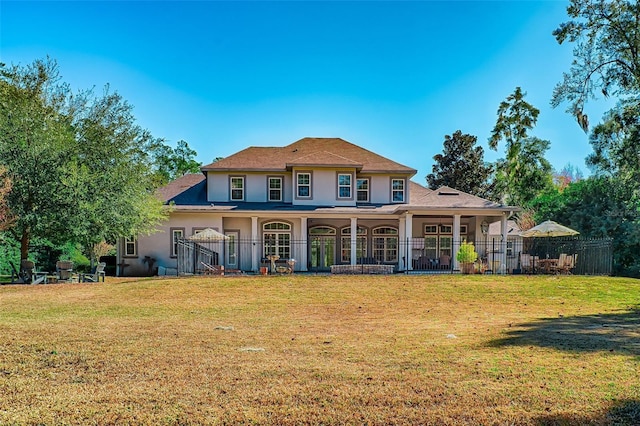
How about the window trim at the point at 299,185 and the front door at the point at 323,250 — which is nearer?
the window trim at the point at 299,185

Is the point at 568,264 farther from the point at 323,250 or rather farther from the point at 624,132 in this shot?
the point at 323,250

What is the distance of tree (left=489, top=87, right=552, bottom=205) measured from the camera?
3850 cm

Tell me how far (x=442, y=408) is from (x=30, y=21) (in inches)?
676

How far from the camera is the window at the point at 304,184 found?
2572 cm

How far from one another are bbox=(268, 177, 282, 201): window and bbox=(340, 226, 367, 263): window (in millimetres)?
4335

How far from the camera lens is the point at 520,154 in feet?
132

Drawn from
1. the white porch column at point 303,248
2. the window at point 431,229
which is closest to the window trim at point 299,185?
the white porch column at point 303,248

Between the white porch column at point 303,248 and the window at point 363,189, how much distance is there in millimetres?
4153

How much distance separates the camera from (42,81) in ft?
64.4

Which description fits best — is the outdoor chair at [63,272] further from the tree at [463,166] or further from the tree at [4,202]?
the tree at [463,166]

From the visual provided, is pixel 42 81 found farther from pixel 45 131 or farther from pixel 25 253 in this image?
pixel 25 253

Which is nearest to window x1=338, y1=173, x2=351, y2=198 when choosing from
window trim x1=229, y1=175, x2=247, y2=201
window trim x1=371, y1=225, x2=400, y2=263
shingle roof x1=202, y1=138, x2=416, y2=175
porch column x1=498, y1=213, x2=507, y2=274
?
shingle roof x1=202, y1=138, x2=416, y2=175

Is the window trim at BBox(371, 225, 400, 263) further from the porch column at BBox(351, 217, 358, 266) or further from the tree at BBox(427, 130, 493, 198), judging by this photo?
the tree at BBox(427, 130, 493, 198)

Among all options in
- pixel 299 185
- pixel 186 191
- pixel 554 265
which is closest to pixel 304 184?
pixel 299 185
